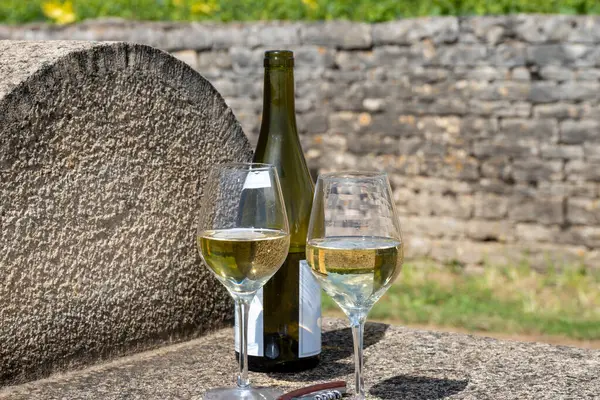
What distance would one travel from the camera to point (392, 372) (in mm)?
1997

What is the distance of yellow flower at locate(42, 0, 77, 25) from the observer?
29.8 ft

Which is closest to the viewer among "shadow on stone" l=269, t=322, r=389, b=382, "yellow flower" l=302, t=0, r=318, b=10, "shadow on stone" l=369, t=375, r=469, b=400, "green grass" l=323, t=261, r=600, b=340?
"shadow on stone" l=369, t=375, r=469, b=400

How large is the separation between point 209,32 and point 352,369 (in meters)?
6.24

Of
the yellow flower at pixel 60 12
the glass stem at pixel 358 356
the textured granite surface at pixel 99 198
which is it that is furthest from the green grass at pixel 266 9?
the glass stem at pixel 358 356

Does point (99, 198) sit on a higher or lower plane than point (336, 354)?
higher

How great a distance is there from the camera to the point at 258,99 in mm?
7820

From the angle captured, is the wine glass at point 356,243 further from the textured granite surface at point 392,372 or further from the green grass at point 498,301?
the green grass at point 498,301

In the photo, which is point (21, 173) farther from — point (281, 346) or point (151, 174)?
point (281, 346)

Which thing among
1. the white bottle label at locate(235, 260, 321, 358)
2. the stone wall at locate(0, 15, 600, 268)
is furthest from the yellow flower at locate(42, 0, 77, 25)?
the white bottle label at locate(235, 260, 321, 358)

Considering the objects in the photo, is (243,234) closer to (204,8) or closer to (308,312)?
(308,312)

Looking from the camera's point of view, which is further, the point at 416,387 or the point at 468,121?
the point at 468,121

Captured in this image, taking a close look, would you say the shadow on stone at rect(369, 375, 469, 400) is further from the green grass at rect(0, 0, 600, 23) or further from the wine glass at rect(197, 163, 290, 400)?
the green grass at rect(0, 0, 600, 23)

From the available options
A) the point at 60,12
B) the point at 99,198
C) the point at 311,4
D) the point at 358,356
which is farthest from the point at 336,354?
the point at 60,12

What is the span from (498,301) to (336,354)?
4336mm
